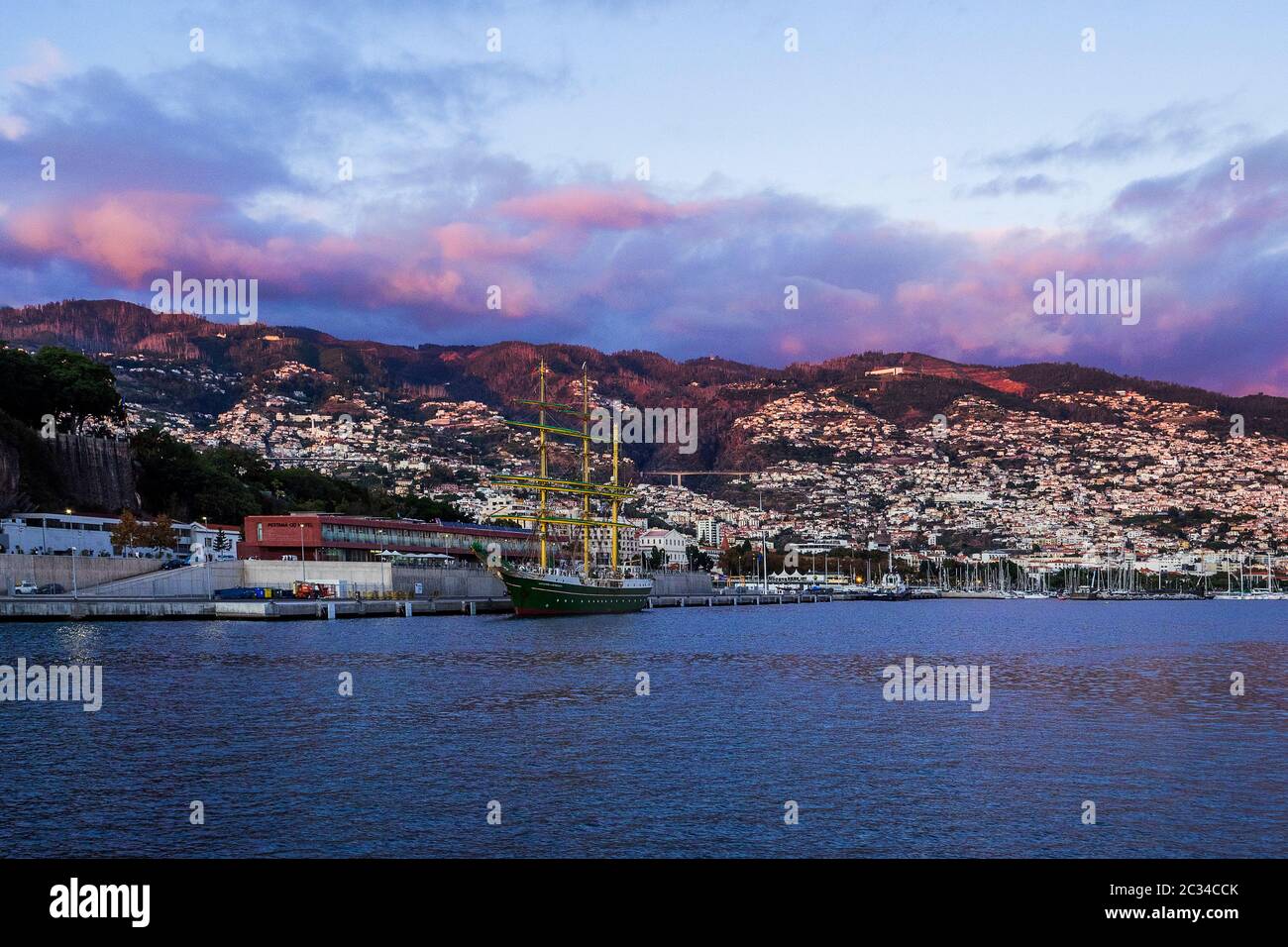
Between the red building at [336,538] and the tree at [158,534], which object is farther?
the red building at [336,538]

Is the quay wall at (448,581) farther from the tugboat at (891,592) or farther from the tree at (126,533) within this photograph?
the tugboat at (891,592)

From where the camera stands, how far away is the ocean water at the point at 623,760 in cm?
1919

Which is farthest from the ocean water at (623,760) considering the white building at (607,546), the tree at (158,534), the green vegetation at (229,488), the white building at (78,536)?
the white building at (607,546)

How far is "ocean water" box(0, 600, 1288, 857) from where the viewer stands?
1919 centimetres

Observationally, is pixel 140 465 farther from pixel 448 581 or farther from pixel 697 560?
pixel 697 560

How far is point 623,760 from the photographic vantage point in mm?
25672

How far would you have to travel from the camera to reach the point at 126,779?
2336 centimetres

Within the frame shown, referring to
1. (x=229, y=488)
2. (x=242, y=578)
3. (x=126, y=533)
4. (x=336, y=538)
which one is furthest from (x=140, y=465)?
(x=242, y=578)

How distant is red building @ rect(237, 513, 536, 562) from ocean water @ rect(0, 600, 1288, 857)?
1846 inches

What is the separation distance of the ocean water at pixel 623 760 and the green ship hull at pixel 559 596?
3561cm

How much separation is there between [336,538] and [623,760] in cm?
7887
